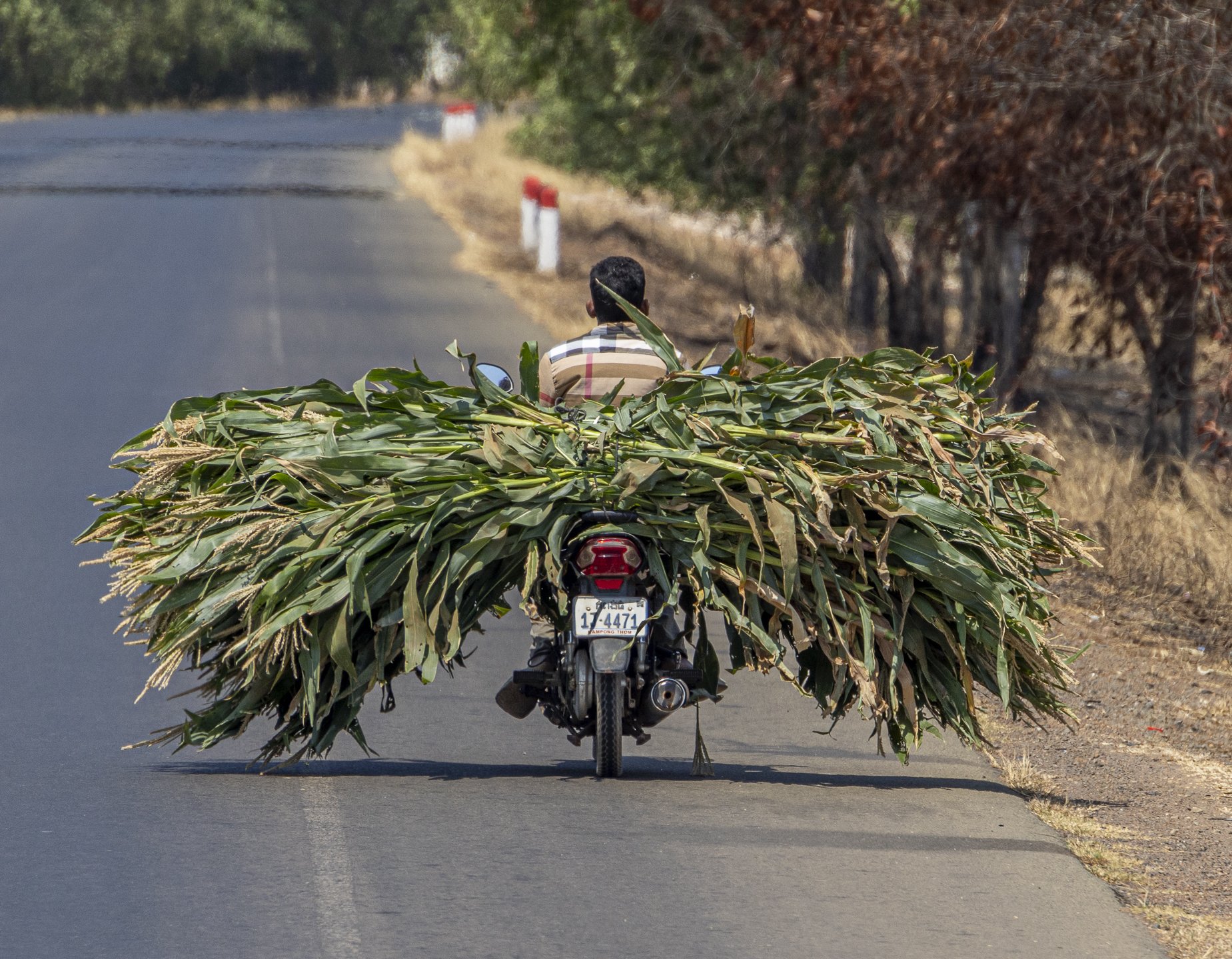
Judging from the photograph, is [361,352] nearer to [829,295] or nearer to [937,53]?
[937,53]

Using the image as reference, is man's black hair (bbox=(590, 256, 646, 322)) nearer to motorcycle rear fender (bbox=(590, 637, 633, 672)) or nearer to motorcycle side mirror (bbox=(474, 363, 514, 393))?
motorcycle side mirror (bbox=(474, 363, 514, 393))

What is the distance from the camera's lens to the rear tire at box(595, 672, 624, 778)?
241 inches

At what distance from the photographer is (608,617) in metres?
6.03

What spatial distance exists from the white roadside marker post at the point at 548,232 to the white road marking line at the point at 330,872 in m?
16.5

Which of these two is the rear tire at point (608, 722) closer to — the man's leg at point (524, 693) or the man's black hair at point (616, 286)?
the man's leg at point (524, 693)

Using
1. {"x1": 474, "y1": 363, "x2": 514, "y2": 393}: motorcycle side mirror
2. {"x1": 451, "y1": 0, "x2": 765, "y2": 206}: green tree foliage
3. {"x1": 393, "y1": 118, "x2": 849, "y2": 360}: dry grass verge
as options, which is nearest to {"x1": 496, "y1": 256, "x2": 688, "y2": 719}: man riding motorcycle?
{"x1": 474, "y1": 363, "x2": 514, "y2": 393}: motorcycle side mirror

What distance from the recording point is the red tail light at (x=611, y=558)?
6.00 metres

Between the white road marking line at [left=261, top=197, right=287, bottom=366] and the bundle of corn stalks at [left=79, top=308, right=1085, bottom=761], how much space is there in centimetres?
1037

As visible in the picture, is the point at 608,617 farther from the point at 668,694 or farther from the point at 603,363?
the point at 603,363

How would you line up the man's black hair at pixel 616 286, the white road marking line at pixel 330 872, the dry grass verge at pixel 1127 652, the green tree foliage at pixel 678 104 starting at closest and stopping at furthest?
the white road marking line at pixel 330 872
the dry grass verge at pixel 1127 652
the man's black hair at pixel 616 286
the green tree foliage at pixel 678 104

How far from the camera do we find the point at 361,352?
676 inches

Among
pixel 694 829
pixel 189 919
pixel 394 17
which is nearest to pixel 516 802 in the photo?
pixel 694 829

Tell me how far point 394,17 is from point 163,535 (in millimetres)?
82094

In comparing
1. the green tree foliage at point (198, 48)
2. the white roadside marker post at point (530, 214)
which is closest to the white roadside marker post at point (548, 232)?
the white roadside marker post at point (530, 214)
